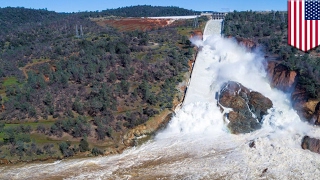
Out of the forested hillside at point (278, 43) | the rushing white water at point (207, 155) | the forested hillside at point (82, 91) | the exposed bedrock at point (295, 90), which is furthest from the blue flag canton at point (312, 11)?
the forested hillside at point (82, 91)

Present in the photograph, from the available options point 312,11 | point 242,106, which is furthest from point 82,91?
point 312,11

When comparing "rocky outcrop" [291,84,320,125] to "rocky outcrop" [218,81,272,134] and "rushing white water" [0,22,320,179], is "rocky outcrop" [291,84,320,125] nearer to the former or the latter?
"rushing white water" [0,22,320,179]

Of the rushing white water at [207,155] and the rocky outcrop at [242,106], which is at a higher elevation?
the rocky outcrop at [242,106]

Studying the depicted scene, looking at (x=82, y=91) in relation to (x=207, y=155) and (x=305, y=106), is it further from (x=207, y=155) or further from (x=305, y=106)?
(x=305, y=106)

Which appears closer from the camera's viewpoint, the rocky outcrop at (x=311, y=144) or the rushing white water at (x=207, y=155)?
the rushing white water at (x=207, y=155)

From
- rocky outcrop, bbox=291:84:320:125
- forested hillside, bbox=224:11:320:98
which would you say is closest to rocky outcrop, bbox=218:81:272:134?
rocky outcrop, bbox=291:84:320:125

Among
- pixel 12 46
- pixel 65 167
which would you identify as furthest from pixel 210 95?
pixel 12 46

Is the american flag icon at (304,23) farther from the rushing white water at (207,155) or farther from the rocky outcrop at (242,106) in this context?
the rocky outcrop at (242,106)
